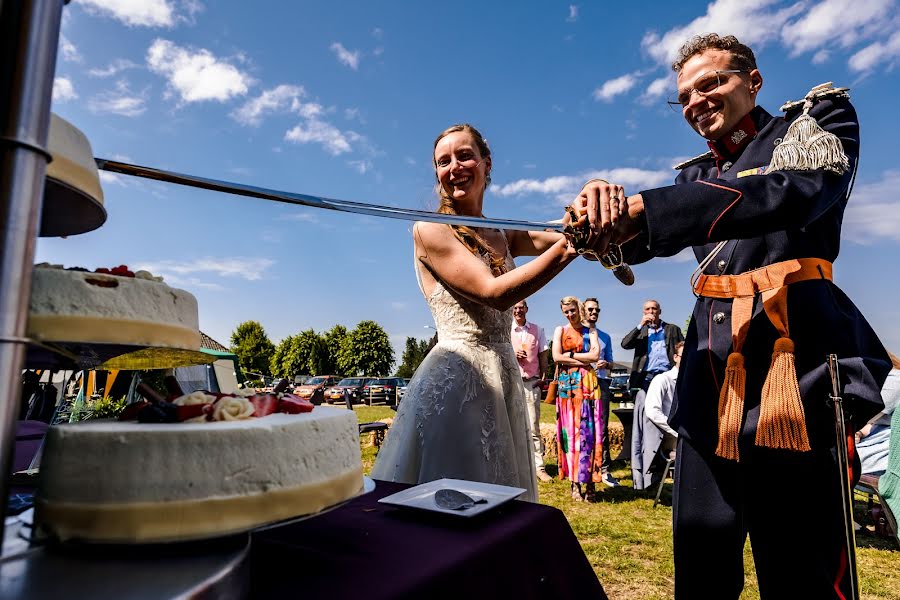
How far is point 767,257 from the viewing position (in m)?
1.76

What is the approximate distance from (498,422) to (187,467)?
1584 millimetres

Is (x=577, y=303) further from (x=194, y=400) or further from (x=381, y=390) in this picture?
(x=381, y=390)

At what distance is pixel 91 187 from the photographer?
2.73 ft

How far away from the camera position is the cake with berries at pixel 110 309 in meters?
0.74

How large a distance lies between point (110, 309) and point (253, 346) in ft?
221

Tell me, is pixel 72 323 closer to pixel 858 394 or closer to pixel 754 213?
pixel 754 213

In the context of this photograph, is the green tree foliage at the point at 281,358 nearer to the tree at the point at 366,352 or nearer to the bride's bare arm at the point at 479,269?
the tree at the point at 366,352

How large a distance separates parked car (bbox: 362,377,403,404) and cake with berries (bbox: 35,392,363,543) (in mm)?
27879

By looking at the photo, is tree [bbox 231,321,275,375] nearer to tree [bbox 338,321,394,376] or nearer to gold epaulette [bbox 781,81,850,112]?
tree [bbox 338,321,394,376]

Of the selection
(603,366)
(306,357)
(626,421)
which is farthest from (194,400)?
(306,357)

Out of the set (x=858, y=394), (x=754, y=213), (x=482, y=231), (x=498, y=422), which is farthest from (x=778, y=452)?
(x=482, y=231)

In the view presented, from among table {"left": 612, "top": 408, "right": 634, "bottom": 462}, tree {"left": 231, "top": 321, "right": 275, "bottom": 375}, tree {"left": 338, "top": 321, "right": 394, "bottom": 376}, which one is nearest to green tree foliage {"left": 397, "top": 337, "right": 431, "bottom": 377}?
tree {"left": 338, "top": 321, "right": 394, "bottom": 376}

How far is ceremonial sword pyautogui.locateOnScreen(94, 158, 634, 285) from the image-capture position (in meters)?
0.94

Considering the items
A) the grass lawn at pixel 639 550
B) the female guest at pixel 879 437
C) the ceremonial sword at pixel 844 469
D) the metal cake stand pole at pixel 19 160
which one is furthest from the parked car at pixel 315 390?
the female guest at pixel 879 437
